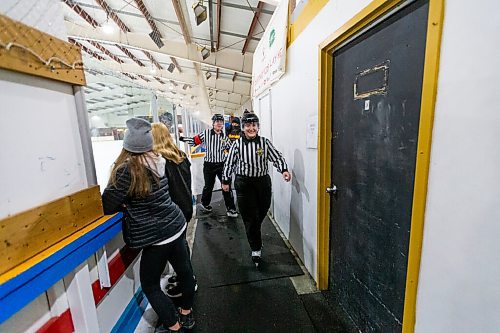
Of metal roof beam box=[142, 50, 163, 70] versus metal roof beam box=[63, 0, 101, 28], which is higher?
metal roof beam box=[142, 50, 163, 70]

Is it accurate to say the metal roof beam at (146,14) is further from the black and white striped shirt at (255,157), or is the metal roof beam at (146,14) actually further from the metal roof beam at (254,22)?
the black and white striped shirt at (255,157)

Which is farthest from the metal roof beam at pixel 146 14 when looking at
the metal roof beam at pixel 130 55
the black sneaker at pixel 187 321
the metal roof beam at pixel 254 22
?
the black sneaker at pixel 187 321

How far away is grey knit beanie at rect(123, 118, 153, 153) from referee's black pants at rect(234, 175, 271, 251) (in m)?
1.13

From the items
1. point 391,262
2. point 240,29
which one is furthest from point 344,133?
point 240,29

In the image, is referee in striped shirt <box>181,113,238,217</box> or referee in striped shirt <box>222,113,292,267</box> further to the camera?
referee in striped shirt <box>181,113,238,217</box>

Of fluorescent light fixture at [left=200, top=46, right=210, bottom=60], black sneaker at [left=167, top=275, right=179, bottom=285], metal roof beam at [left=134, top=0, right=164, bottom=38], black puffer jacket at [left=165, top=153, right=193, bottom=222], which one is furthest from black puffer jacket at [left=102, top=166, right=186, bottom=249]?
fluorescent light fixture at [left=200, top=46, right=210, bottom=60]

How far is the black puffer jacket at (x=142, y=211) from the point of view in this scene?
46.4 inches

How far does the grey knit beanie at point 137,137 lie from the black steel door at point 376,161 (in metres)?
1.25

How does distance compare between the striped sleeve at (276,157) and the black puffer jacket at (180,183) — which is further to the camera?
the striped sleeve at (276,157)

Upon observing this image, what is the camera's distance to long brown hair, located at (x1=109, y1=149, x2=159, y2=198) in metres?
1.16

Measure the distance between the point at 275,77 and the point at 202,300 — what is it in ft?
7.64

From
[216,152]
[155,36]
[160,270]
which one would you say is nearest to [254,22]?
[155,36]

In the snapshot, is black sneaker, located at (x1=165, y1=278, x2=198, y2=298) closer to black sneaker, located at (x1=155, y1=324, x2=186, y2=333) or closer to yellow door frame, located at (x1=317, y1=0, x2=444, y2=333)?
black sneaker, located at (x1=155, y1=324, x2=186, y2=333)

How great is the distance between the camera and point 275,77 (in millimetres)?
2590
